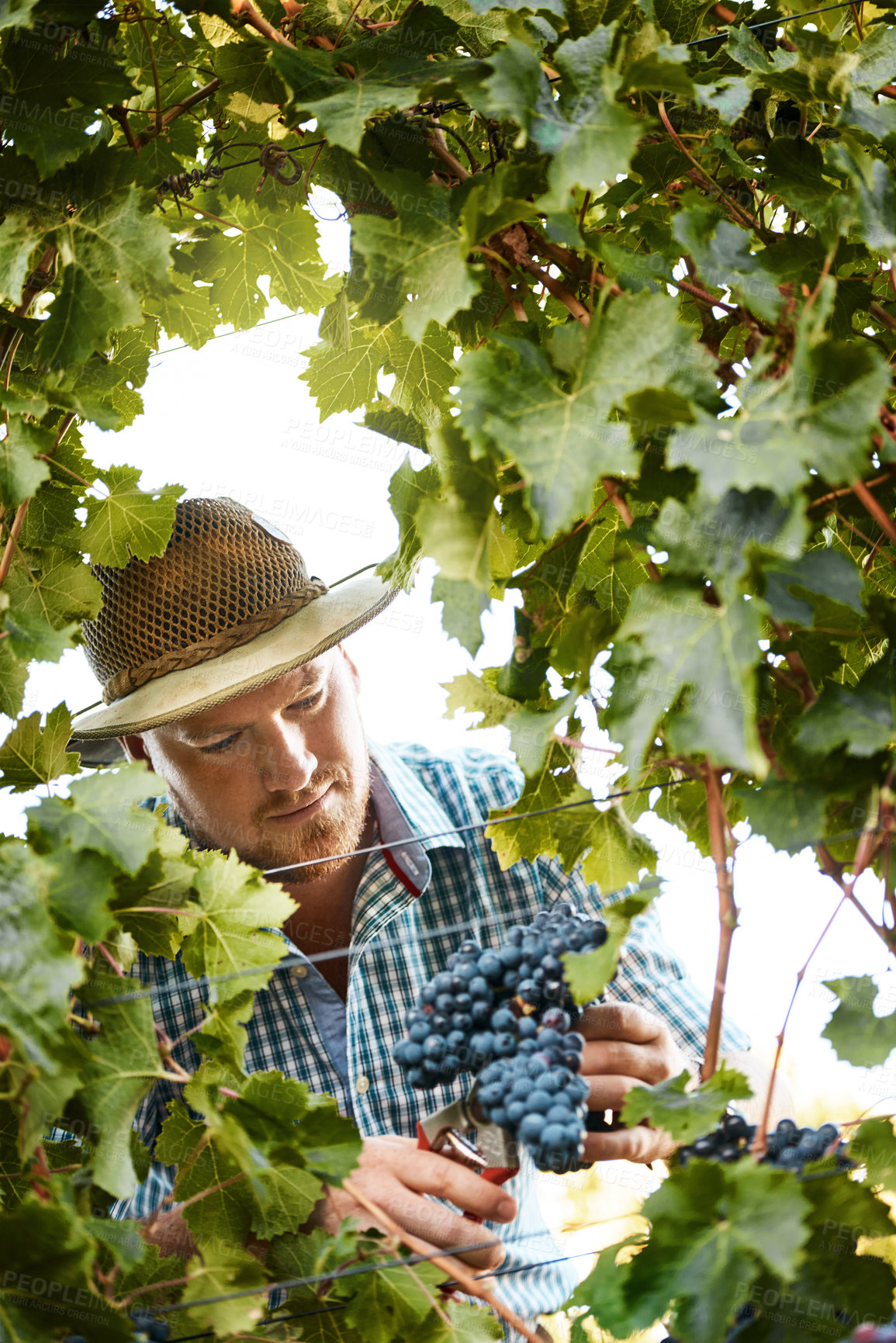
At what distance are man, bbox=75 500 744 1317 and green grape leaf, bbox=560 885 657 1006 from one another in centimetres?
56

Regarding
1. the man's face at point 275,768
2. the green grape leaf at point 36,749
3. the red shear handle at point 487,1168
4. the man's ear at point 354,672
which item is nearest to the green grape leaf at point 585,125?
the green grape leaf at point 36,749

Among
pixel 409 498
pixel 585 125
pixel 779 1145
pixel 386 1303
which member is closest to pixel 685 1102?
pixel 779 1145

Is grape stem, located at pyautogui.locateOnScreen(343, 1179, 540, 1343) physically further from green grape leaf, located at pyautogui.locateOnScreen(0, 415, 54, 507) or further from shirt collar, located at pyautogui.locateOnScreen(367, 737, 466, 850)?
shirt collar, located at pyautogui.locateOnScreen(367, 737, 466, 850)

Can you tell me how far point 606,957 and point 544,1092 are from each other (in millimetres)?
124

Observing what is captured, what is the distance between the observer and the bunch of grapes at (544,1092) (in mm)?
722

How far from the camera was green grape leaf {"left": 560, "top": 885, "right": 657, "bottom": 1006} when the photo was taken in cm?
69

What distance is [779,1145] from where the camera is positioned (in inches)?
28.0

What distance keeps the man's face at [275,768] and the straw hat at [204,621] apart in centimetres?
9

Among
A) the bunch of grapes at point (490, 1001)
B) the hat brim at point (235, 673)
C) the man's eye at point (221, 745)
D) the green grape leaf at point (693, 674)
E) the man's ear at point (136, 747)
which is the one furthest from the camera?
the man's ear at point (136, 747)

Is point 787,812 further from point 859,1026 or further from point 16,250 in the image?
point 16,250

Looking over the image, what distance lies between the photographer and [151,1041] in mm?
786

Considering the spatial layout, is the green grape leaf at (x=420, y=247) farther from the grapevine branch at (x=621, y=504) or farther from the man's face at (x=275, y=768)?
the man's face at (x=275, y=768)

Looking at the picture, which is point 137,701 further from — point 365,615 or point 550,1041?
point 550,1041

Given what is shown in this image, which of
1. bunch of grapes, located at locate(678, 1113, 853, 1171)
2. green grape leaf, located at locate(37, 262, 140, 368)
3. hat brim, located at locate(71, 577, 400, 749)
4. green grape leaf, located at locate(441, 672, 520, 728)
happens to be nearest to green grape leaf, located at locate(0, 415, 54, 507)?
green grape leaf, located at locate(37, 262, 140, 368)
